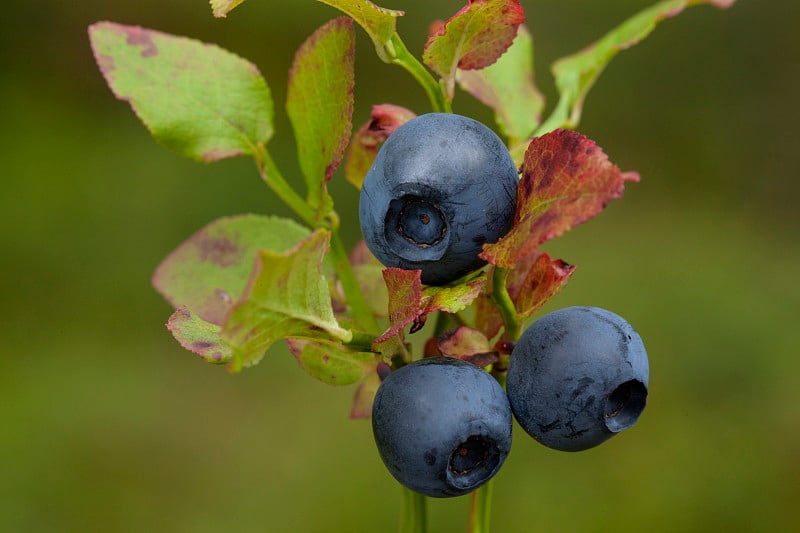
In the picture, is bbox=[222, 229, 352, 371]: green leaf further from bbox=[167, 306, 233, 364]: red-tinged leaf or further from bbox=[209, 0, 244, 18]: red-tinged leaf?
bbox=[209, 0, 244, 18]: red-tinged leaf

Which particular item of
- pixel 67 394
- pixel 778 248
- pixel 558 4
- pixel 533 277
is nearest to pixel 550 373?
pixel 533 277

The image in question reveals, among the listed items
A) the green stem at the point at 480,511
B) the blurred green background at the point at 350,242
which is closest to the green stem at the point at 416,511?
the green stem at the point at 480,511

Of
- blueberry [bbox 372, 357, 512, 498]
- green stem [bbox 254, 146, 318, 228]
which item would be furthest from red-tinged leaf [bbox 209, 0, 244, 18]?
blueberry [bbox 372, 357, 512, 498]

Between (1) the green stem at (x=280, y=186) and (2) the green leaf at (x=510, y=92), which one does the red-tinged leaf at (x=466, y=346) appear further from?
(2) the green leaf at (x=510, y=92)

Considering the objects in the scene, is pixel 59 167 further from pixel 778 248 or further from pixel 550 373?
pixel 550 373

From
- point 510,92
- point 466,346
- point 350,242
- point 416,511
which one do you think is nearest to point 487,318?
point 466,346

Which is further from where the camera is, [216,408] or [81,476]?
[216,408]
